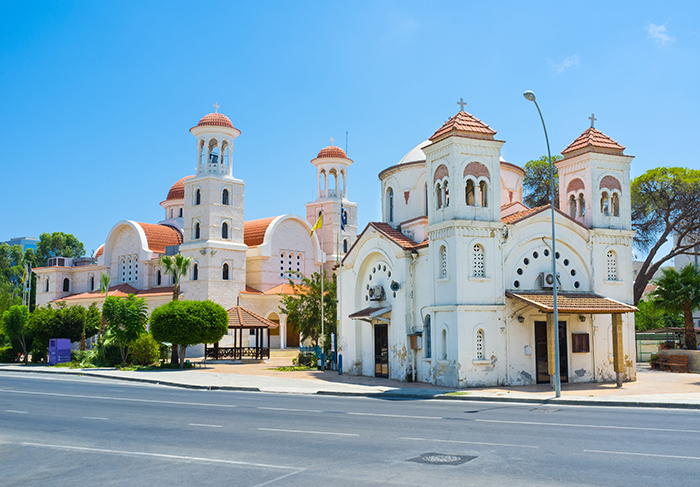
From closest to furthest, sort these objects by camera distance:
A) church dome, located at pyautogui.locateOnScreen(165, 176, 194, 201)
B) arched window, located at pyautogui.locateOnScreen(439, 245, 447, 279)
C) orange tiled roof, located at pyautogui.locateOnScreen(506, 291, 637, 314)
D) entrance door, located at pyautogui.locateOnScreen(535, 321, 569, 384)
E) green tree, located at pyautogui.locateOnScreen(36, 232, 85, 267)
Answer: orange tiled roof, located at pyautogui.locateOnScreen(506, 291, 637, 314) → arched window, located at pyautogui.locateOnScreen(439, 245, 447, 279) → entrance door, located at pyautogui.locateOnScreen(535, 321, 569, 384) → church dome, located at pyautogui.locateOnScreen(165, 176, 194, 201) → green tree, located at pyautogui.locateOnScreen(36, 232, 85, 267)

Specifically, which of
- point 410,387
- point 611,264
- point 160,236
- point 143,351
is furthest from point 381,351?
point 160,236

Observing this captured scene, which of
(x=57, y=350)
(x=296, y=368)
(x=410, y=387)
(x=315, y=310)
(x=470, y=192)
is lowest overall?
(x=296, y=368)

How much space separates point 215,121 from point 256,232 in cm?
1100

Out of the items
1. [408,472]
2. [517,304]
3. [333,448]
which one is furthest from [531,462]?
[517,304]

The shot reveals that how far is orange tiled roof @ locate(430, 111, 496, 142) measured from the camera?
22.7 meters

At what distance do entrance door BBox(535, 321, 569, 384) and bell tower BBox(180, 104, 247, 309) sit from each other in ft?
97.8

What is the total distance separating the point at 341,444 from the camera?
10.6m

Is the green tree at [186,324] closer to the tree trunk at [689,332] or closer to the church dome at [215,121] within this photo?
the church dome at [215,121]

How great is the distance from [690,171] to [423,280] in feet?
69.4

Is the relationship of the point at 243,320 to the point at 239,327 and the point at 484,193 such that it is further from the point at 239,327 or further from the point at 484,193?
the point at 484,193

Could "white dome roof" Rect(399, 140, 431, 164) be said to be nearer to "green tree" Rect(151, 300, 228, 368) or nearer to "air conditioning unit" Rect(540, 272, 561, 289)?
"air conditioning unit" Rect(540, 272, 561, 289)

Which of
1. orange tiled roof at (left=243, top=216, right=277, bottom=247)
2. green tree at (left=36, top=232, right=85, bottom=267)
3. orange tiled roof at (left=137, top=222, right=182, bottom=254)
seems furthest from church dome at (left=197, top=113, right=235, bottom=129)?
green tree at (left=36, top=232, right=85, bottom=267)

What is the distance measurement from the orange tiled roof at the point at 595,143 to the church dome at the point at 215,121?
95.4 ft

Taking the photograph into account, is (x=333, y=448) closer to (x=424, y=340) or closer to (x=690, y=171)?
(x=424, y=340)
